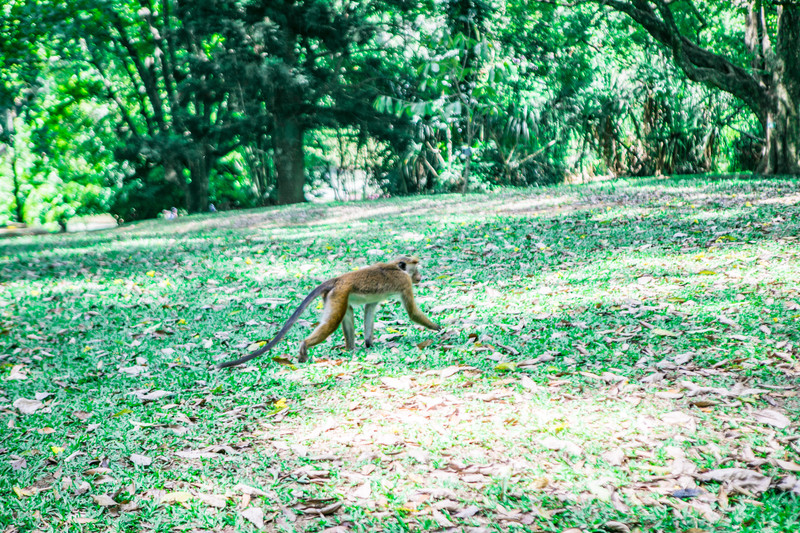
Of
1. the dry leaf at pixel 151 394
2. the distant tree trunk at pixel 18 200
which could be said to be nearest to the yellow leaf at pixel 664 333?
the dry leaf at pixel 151 394

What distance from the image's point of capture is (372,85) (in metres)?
18.4

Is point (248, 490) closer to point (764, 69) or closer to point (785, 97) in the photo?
point (785, 97)

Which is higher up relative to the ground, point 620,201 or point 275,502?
point 620,201

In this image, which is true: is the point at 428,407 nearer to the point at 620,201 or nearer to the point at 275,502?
the point at 275,502

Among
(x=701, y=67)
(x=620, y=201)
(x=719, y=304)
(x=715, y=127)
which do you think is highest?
(x=701, y=67)

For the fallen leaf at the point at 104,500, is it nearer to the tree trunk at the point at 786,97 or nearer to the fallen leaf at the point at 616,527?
the fallen leaf at the point at 616,527

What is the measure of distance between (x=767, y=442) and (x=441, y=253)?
6.12m

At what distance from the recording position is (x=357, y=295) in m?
4.75

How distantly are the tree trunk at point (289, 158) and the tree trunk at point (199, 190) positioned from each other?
317 cm

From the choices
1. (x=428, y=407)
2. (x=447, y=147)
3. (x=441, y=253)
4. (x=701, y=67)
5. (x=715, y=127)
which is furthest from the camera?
(x=447, y=147)

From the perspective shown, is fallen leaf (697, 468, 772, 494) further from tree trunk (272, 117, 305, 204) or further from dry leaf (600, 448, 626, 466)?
tree trunk (272, 117, 305, 204)

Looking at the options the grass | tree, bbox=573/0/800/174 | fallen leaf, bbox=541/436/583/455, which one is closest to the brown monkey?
the grass

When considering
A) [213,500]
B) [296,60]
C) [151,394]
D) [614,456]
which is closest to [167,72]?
[296,60]

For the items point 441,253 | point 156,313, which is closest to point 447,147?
point 441,253
